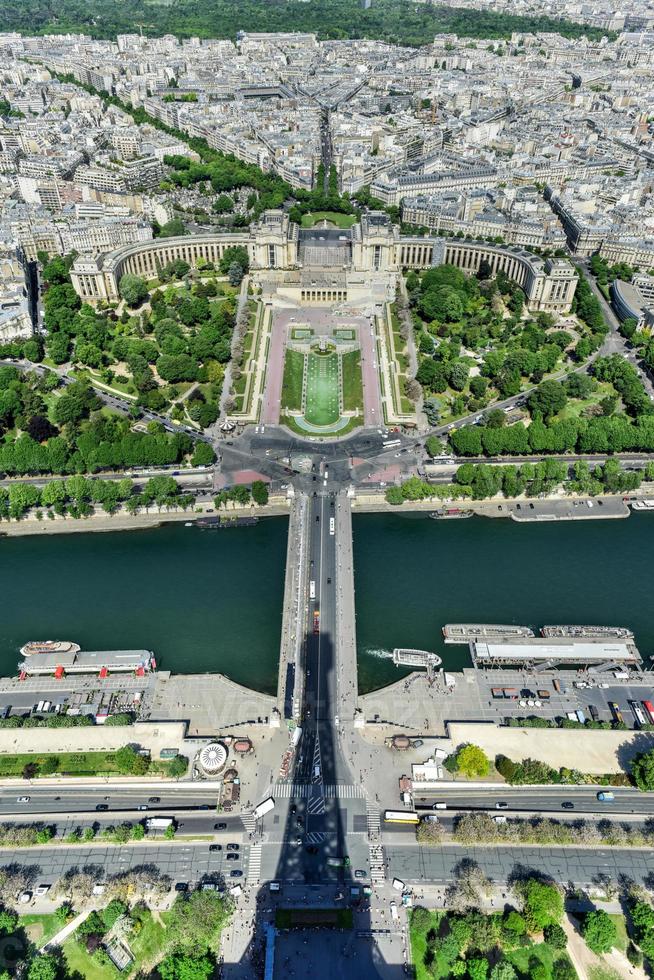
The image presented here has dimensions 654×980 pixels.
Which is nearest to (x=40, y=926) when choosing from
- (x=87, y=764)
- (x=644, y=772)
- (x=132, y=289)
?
Answer: (x=87, y=764)

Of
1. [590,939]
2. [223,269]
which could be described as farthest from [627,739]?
[223,269]

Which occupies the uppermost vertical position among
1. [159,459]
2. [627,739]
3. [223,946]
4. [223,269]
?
[223,269]

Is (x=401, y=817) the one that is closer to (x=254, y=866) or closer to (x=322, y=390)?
(x=254, y=866)

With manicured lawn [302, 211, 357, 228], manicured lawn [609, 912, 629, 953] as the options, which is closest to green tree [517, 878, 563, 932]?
manicured lawn [609, 912, 629, 953]

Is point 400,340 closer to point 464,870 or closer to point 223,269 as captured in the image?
point 223,269

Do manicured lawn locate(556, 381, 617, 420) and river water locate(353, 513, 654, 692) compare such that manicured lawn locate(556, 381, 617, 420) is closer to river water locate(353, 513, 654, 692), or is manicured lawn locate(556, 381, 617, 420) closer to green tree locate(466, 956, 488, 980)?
river water locate(353, 513, 654, 692)

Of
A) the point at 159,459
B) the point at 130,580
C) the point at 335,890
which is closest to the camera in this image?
the point at 335,890

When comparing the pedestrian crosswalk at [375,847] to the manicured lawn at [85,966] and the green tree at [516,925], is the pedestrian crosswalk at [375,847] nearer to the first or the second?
the green tree at [516,925]
